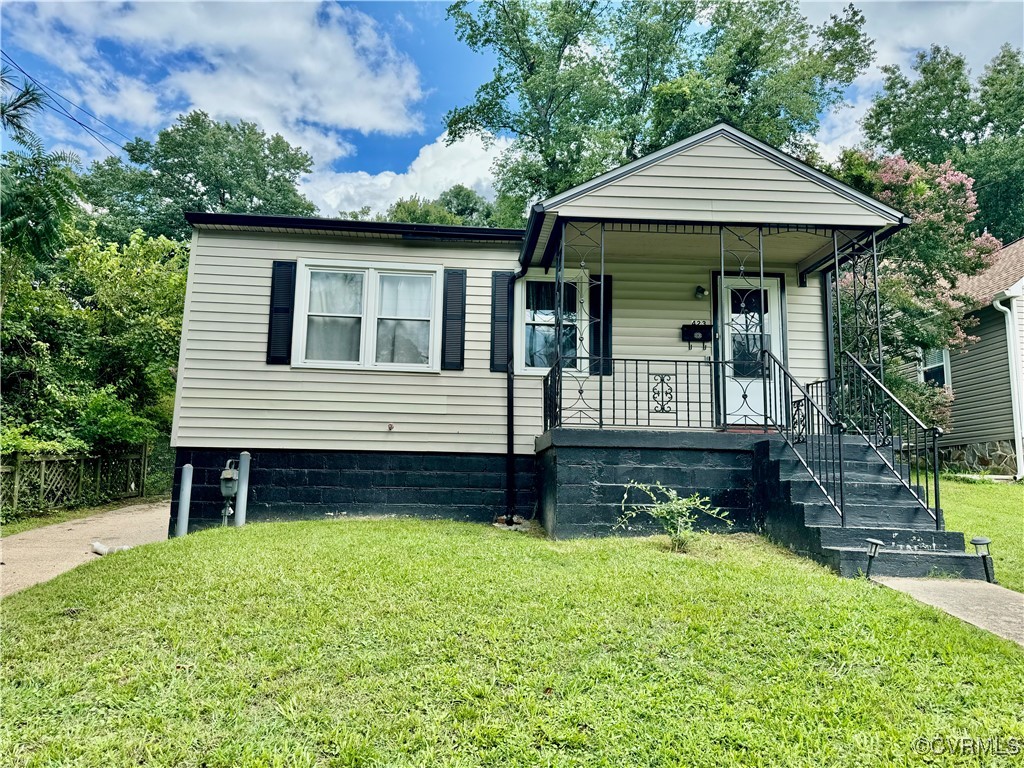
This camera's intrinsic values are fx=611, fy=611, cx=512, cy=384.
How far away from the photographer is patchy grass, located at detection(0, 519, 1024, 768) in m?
2.28

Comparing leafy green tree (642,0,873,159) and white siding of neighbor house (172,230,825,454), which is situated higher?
leafy green tree (642,0,873,159)

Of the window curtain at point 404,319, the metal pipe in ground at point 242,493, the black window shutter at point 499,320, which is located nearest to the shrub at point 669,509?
the black window shutter at point 499,320

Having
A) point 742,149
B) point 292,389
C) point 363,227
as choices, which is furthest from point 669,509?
point 363,227

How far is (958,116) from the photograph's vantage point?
2100 cm

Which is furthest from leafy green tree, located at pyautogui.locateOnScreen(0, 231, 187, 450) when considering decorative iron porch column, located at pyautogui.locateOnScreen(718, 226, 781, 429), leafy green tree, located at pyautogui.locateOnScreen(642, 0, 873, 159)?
leafy green tree, located at pyautogui.locateOnScreen(642, 0, 873, 159)

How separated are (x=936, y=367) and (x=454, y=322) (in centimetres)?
1250

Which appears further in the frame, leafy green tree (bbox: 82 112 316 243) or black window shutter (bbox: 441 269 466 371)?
leafy green tree (bbox: 82 112 316 243)

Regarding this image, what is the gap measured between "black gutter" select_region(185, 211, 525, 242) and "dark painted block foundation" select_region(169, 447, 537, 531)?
2.72 metres

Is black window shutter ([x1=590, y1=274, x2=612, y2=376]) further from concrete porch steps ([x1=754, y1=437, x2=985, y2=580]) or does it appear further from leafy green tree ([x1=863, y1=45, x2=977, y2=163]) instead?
leafy green tree ([x1=863, y1=45, x2=977, y2=163])

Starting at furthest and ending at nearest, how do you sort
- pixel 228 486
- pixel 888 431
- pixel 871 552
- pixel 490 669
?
Answer: pixel 228 486
pixel 888 431
pixel 871 552
pixel 490 669

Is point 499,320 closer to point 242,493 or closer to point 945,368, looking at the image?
point 242,493

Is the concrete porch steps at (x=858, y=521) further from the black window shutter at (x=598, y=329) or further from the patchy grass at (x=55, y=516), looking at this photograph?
the patchy grass at (x=55, y=516)

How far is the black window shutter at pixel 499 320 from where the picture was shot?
24.8 feet
